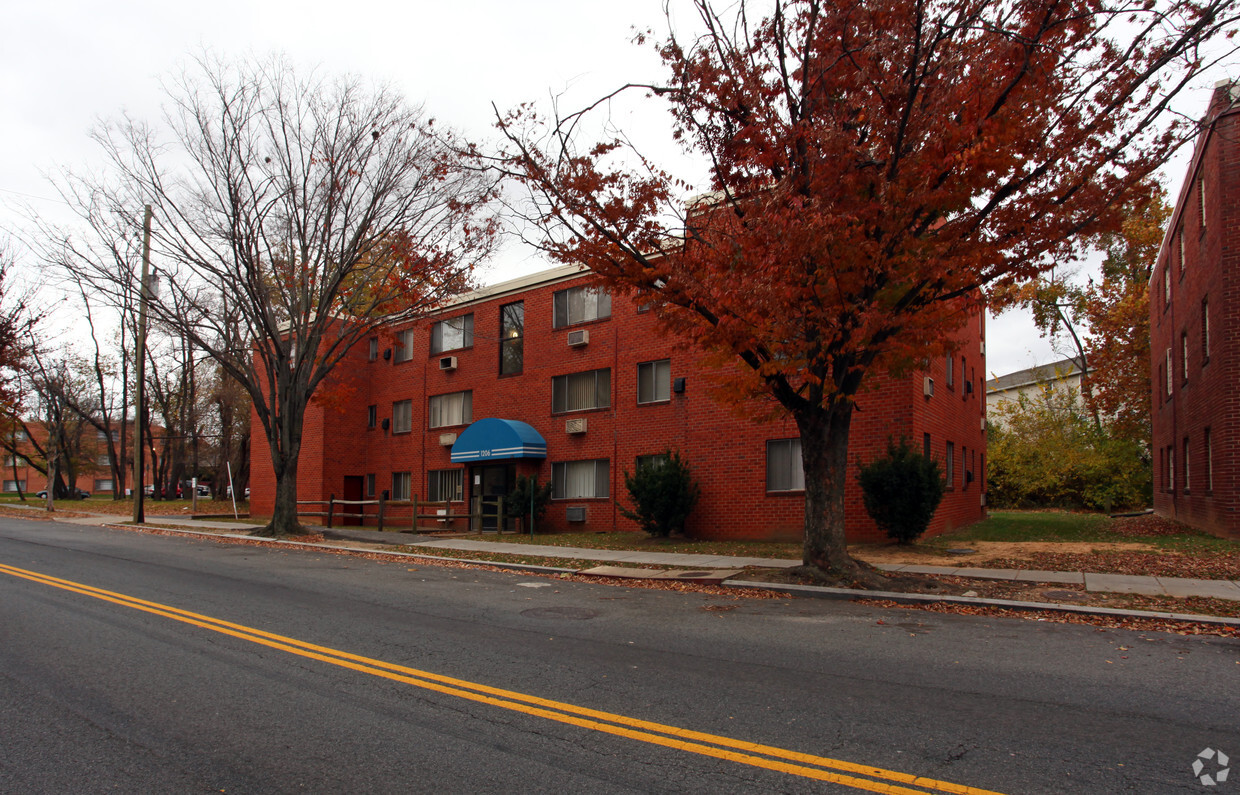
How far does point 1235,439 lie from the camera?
616 inches

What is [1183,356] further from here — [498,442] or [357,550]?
[357,550]

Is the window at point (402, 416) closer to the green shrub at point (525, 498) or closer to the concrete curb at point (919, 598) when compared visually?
the green shrub at point (525, 498)

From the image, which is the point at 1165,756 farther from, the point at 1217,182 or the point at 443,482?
the point at 443,482

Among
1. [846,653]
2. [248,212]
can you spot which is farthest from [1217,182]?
[248,212]

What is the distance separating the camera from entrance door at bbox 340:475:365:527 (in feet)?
99.7

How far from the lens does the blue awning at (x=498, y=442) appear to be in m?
23.8

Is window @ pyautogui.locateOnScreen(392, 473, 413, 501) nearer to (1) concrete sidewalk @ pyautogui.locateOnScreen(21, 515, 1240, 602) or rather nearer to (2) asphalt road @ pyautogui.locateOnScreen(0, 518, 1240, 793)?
(1) concrete sidewalk @ pyautogui.locateOnScreen(21, 515, 1240, 602)

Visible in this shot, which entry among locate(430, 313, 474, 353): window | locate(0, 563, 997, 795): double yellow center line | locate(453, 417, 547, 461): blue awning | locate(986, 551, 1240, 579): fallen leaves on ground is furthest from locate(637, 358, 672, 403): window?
locate(0, 563, 997, 795): double yellow center line

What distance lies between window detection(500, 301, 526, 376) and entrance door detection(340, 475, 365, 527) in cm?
906

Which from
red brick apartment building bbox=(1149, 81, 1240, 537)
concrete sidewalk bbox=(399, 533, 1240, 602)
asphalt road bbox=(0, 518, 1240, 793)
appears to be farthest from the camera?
red brick apartment building bbox=(1149, 81, 1240, 537)

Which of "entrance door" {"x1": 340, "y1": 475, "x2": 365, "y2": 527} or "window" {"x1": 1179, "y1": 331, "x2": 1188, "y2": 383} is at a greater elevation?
"window" {"x1": 1179, "y1": 331, "x2": 1188, "y2": 383}

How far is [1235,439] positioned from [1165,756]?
1446 centimetres

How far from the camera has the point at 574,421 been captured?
77.4 feet

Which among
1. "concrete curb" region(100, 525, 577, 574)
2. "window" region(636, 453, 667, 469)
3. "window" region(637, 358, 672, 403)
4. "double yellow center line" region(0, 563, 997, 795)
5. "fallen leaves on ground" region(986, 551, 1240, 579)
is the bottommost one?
"concrete curb" region(100, 525, 577, 574)
